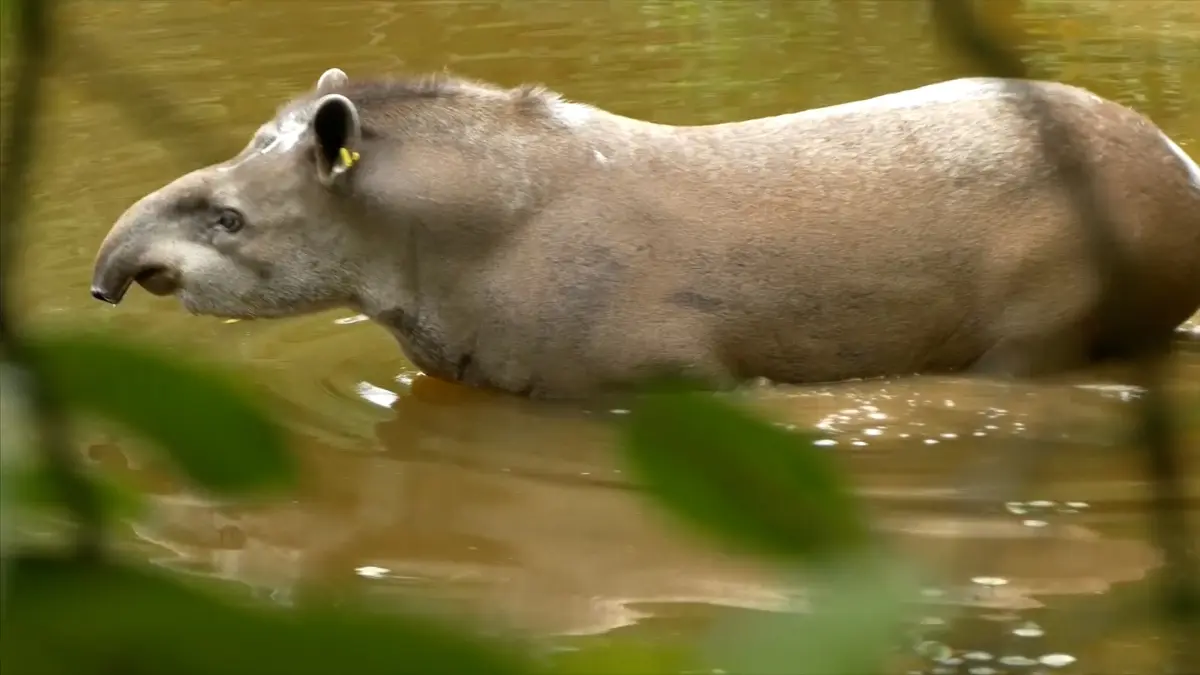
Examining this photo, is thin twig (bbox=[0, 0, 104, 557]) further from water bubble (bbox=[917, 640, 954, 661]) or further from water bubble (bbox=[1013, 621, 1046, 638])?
water bubble (bbox=[1013, 621, 1046, 638])

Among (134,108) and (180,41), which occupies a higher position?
(134,108)

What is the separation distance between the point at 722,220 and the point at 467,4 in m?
5.57

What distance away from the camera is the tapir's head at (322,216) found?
3973 millimetres

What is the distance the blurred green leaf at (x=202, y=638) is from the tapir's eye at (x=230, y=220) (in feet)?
11.9

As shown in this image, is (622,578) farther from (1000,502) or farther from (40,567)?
(40,567)

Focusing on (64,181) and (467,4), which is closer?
(64,181)

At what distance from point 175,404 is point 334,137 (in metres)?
3.53

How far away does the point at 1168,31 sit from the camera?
7.89 meters

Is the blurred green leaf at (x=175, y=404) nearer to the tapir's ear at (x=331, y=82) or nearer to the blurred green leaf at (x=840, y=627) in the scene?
the blurred green leaf at (x=840, y=627)

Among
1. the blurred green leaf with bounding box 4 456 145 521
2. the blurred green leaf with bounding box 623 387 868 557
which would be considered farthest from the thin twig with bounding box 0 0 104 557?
the blurred green leaf with bounding box 623 387 868 557

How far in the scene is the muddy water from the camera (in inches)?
27.0

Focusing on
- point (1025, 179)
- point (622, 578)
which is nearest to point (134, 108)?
point (622, 578)

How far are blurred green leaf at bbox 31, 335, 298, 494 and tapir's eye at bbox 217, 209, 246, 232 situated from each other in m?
3.56

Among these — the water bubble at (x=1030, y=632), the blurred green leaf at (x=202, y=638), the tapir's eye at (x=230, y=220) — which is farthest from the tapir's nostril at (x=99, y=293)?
the blurred green leaf at (x=202, y=638)
